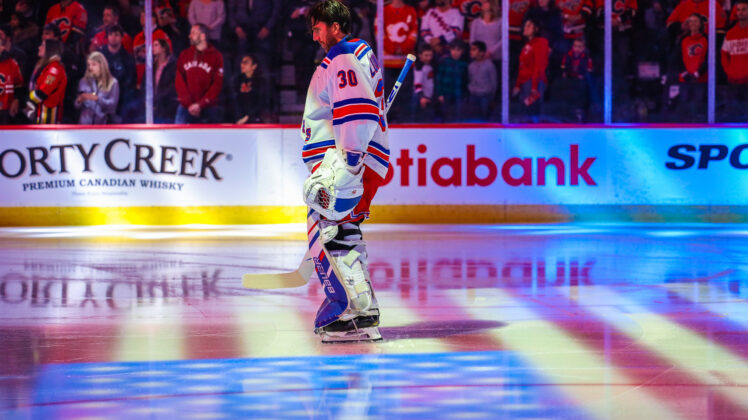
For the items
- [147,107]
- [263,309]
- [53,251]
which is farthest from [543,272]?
[147,107]

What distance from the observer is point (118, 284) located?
6547 mm

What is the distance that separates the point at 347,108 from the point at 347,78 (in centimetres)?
12

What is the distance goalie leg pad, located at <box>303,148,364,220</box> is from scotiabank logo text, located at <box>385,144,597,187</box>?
23.4ft

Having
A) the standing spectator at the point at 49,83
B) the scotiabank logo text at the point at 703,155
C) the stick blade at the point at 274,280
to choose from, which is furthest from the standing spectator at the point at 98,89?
the stick blade at the point at 274,280

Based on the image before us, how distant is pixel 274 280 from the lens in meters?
4.93

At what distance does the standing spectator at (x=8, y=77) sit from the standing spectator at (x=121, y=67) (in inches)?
35.8

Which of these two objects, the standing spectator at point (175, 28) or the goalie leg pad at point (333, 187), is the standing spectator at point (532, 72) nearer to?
the standing spectator at point (175, 28)

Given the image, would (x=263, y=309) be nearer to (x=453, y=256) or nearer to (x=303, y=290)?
(x=303, y=290)

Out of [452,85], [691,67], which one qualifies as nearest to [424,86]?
[452,85]

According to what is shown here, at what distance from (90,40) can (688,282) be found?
287 inches

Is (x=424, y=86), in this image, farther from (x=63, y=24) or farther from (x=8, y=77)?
(x=8, y=77)

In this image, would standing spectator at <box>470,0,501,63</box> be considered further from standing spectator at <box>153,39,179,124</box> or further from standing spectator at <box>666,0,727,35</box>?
standing spectator at <box>153,39,179,124</box>

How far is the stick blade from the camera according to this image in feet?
16.0

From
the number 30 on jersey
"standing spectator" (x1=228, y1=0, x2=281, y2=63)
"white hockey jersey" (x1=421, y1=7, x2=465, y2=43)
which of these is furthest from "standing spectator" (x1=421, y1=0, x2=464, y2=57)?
the number 30 on jersey
